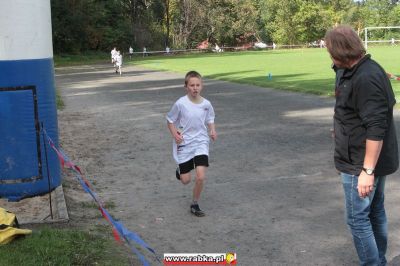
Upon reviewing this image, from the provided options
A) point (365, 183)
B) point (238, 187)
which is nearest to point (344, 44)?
point (365, 183)

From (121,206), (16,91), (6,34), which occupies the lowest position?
(121,206)

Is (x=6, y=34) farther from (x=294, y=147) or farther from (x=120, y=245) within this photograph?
(x=294, y=147)

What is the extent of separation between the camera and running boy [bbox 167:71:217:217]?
5809mm

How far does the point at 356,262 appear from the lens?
4391 millimetres

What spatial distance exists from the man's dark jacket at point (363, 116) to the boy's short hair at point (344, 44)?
76 mm

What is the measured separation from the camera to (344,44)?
138 inches

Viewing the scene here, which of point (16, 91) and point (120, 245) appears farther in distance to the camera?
point (16, 91)

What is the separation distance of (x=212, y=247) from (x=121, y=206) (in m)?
1.80

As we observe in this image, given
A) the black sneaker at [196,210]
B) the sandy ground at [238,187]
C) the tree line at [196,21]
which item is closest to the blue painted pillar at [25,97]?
the sandy ground at [238,187]

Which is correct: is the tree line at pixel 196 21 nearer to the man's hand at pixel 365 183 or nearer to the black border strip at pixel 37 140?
the black border strip at pixel 37 140

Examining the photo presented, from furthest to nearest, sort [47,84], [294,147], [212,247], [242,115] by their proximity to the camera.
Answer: [242,115], [294,147], [47,84], [212,247]

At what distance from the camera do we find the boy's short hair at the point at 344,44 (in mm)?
3492

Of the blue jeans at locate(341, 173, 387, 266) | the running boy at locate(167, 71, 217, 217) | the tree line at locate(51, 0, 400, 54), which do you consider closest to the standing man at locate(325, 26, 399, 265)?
the blue jeans at locate(341, 173, 387, 266)

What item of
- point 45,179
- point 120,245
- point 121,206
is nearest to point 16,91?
point 45,179
